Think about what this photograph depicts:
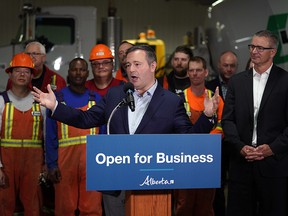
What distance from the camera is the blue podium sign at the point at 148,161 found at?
298 cm

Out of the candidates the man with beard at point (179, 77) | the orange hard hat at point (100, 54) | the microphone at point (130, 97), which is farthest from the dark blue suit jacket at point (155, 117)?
the man with beard at point (179, 77)

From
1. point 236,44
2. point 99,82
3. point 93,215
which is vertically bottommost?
point 93,215

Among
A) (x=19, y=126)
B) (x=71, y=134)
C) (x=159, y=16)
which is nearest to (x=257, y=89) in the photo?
(x=71, y=134)

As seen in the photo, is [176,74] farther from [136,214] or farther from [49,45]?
[49,45]

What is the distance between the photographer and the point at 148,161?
119 inches

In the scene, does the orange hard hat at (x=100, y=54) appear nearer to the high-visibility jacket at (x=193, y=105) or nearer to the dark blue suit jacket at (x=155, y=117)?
the high-visibility jacket at (x=193, y=105)

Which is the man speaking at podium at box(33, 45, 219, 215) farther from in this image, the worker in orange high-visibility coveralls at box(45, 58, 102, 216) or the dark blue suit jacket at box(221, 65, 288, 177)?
the worker in orange high-visibility coveralls at box(45, 58, 102, 216)

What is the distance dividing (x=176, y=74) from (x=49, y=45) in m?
4.39

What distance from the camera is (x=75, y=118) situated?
11.9 feet

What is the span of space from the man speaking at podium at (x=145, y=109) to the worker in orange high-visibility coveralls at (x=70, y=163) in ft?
4.10

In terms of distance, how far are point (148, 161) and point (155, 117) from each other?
20.3 inches

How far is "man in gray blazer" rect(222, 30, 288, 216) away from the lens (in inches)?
158

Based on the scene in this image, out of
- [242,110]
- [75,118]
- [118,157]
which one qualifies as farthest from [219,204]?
[118,157]

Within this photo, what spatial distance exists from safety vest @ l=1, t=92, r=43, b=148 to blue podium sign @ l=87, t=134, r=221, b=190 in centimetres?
202
